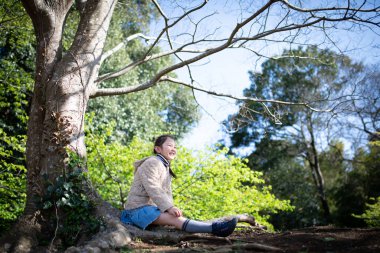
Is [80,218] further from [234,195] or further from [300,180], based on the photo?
[300,180]

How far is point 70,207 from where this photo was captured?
4.03 metres

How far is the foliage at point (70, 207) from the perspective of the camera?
3875 millimetres

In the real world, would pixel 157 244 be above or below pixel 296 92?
below

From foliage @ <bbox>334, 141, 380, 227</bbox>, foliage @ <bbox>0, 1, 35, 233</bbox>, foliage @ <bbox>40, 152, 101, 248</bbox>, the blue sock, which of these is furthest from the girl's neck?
foliage @ <bbox>334, 141, 380, 227</bbox>

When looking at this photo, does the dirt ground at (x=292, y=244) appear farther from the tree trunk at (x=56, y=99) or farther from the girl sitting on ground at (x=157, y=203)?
the tree trunk at (x=56, y=99)

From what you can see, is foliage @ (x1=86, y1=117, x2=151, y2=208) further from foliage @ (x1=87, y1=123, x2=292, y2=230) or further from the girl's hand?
the girl's hand

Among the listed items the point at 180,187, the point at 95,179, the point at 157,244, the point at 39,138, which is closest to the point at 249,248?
the point at 157,244

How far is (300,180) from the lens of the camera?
19.2 meters

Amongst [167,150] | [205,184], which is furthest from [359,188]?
[167,150]

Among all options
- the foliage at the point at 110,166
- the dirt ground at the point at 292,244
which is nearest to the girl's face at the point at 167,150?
the dirt ground at the point at 292,244

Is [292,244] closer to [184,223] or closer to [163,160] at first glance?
[184,223]

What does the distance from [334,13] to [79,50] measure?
3.56 m

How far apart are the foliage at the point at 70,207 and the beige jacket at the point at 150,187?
0.54 m

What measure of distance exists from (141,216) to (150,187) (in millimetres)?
395
